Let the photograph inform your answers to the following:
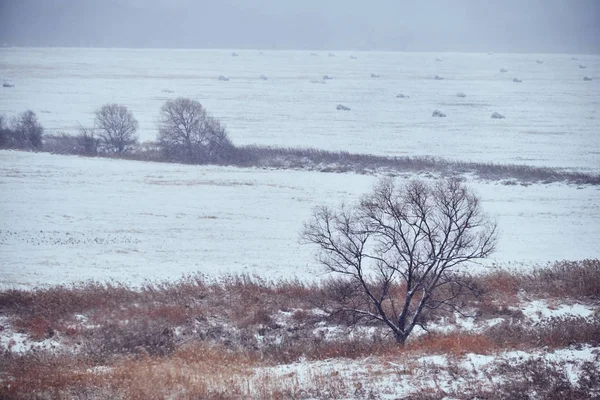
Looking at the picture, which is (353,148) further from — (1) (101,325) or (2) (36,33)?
(2) (36,33)

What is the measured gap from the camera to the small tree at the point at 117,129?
144ft

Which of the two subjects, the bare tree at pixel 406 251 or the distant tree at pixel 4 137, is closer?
the bare tree at pixel 406 251

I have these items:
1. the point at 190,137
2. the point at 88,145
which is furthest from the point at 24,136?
the point at 190,137

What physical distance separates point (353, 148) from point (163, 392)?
1469 inches

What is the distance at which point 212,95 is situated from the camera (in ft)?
255

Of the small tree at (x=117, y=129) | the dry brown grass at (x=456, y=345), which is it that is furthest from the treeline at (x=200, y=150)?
the dry brown grass at (x=456, y=345)

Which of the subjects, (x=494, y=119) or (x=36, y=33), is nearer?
(x=494, y=119)

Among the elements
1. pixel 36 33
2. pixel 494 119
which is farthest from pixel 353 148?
pixel 36 33

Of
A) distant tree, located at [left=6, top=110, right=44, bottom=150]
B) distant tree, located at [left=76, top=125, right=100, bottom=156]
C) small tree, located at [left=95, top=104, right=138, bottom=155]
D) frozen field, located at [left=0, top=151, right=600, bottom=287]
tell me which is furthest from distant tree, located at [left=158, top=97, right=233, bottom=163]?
distant tree, located at [left=6, top=110, right=44, bottom=150]

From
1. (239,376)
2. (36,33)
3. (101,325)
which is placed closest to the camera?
(239,376)

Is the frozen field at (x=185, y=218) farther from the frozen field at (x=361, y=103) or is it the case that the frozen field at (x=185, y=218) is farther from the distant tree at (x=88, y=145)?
the frozen field at (x=361, y=103)

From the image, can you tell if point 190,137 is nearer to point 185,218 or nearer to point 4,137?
point 185,218

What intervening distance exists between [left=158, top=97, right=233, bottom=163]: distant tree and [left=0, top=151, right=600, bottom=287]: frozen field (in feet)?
7.70

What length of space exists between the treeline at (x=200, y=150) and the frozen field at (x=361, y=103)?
136 inches
